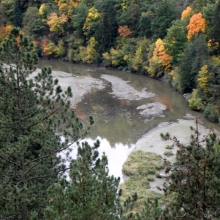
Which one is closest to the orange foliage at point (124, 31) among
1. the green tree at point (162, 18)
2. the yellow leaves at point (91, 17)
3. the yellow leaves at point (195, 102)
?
the green tree at point (162, 18)

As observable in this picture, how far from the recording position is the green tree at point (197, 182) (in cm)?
632

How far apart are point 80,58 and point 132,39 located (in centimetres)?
903

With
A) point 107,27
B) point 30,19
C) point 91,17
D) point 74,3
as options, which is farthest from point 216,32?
point 30,19

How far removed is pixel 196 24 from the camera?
35.3m

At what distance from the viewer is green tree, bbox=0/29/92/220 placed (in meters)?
8.84

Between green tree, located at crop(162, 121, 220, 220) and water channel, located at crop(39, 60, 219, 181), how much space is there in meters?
13.5

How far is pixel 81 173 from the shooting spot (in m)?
7.30

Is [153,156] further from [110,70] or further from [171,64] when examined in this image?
[110,70]

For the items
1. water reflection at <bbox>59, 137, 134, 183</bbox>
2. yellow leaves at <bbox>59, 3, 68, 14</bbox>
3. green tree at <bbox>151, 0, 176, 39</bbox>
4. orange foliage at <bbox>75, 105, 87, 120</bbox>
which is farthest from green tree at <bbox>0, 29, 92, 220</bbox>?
yellow leaves at <bbox>59, 3, 68, 14</bbox>

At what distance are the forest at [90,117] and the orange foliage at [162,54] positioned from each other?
109 millimetres

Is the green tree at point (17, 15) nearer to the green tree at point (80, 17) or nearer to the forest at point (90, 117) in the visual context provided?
the forest at point (90, 117)

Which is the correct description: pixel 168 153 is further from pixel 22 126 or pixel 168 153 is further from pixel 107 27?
pixel 107 27

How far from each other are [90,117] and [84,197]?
3.01 m

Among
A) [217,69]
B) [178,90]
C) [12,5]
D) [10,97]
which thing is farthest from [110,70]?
[10,97]
